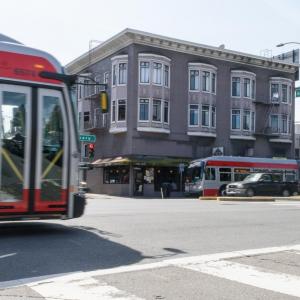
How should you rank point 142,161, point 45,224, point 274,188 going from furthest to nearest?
point 142,161, point 274,188, point 45,224

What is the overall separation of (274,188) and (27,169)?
27325 mm

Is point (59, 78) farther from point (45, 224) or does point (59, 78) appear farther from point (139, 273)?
point (139, 273)

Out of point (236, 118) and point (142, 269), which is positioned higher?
point (236, 118)

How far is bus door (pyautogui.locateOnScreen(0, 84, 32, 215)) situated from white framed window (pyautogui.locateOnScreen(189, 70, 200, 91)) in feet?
119

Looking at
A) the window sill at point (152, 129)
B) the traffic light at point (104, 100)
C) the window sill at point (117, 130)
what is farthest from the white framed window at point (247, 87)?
the traffic light at point (104, 100)

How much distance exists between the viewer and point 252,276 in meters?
6.89

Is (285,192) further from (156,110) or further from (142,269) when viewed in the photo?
(142,269)

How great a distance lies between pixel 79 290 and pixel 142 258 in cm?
224

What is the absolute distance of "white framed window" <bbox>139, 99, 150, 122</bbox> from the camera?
42125 millimetres

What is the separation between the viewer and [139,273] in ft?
22.8

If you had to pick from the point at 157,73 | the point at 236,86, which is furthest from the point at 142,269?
the point at 236,86

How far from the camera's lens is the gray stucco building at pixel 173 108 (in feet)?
139

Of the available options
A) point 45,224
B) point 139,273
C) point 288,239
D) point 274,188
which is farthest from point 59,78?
point 274,188

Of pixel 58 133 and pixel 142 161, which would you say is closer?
pixel 58 133
